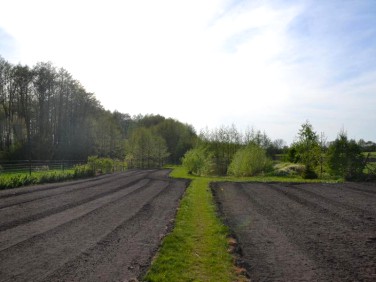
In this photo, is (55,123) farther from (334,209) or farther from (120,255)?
(120,255)

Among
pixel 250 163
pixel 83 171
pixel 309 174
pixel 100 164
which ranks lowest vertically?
pixel 309 174

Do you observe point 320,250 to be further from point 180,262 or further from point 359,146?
point 359,146

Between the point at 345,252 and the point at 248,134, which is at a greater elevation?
the point at 248,134

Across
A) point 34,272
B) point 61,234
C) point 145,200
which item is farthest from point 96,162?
point 34,272

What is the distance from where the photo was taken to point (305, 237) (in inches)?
391

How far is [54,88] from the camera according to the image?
57.7 meters

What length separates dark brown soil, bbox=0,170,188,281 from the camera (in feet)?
22.7

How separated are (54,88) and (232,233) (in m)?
53.5

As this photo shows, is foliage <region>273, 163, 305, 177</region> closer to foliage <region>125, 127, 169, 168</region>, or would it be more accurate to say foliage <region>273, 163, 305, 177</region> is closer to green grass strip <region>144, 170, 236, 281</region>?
green grass strip <region>144, 170, 236, 281</region>

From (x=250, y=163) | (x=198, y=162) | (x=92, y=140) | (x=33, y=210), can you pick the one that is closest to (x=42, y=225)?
(x=33, y=210)

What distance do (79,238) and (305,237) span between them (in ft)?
19.9

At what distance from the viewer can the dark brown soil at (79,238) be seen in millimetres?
6934

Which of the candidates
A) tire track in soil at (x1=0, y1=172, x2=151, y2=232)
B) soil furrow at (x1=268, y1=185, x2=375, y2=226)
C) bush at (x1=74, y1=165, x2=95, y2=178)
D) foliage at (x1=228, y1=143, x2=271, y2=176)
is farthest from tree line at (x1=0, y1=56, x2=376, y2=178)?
tire track in soil at (x1=0, y1=172, x2=151, y2=232)

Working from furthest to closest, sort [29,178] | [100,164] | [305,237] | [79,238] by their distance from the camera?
[100,164]
[29,178]
[305,237]
[79,238]
